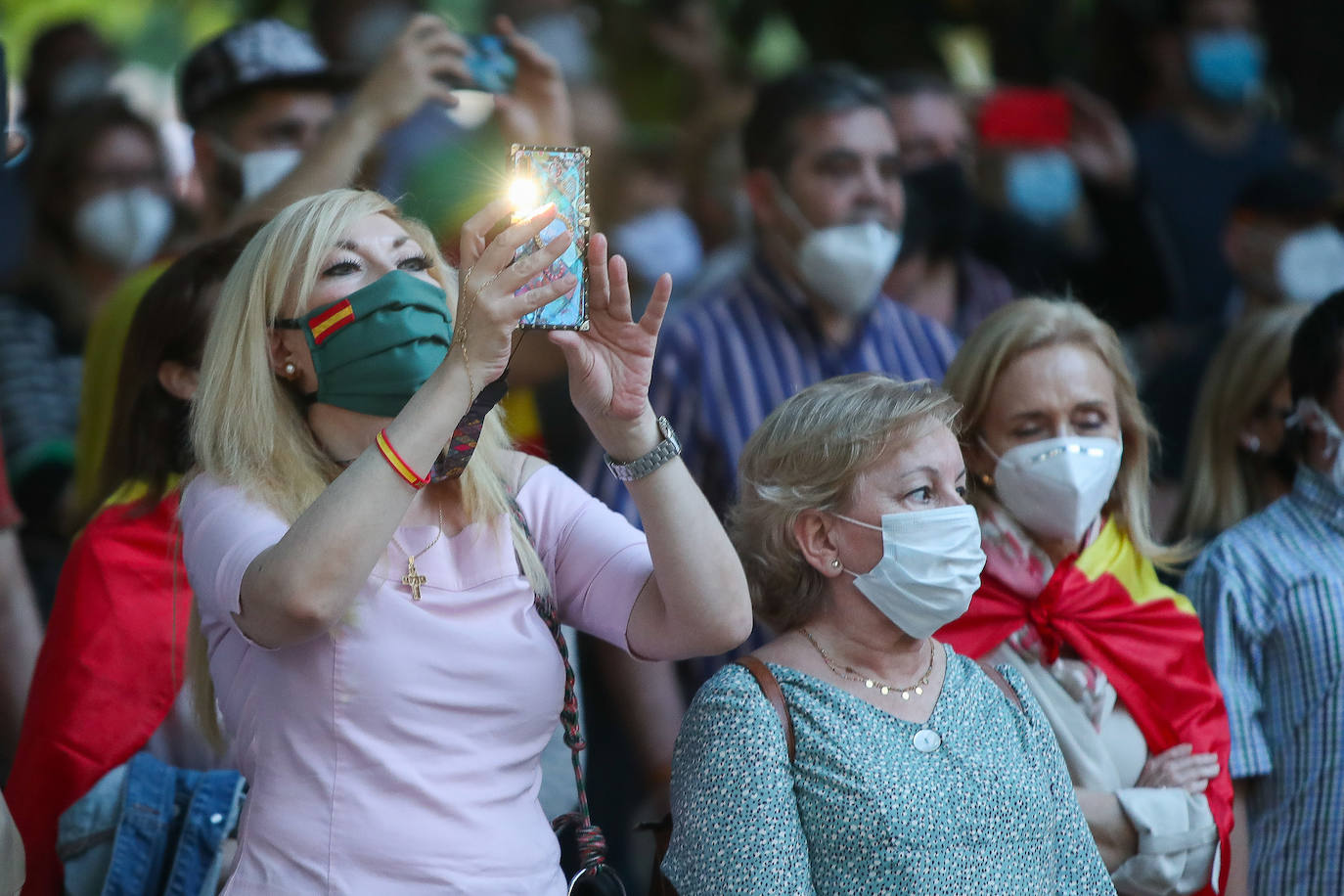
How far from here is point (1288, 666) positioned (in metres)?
3.60

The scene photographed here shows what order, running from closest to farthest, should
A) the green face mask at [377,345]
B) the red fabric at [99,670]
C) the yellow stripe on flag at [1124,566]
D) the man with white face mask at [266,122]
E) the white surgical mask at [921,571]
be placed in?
the green face mask at [377,345], the white surgical mask at [921,571], the red fabric at [99,670], the yellow stripe on flag at [1124,566], the man with white face mask at [266,122]

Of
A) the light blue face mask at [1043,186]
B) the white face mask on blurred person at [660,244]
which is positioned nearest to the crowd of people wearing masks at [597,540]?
the light blue face mask at [1043,186]

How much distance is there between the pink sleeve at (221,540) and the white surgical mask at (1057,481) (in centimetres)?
161

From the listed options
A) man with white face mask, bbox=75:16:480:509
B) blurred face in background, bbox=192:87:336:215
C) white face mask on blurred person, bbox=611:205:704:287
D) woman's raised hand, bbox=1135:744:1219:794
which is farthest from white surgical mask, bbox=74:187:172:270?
woman's raised hand, bbox=1135:744:1219:794

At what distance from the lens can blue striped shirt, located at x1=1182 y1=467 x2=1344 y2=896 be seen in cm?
353

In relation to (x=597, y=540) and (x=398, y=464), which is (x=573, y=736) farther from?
(x=398, y=464)

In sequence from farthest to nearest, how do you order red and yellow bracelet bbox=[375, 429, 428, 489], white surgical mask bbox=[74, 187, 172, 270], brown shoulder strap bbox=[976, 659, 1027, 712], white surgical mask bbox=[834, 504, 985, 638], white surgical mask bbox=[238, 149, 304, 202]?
1. white surgical mask bbox=[74, 187, 172, 270]
2. white surgical mask bbox=[238, 149, 304, 202]
3. brown shoulder strap bbox=[976, 659, 1027, 712]
4. white surgical mask bbox=[834, 504, 985, 638]
5. red and yellow bracelet bbox=[375, 429, 428, 489]

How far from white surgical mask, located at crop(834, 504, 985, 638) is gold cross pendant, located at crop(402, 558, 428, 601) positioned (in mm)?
793

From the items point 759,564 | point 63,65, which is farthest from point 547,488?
point 63,65

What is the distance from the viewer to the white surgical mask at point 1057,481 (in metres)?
3.41

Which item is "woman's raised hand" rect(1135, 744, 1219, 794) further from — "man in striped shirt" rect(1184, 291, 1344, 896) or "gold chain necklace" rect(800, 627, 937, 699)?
"gold chain necklace" rect(800, 627, 937, 699)

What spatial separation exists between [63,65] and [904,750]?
16.6ft

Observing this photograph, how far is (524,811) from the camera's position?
8.45 feet

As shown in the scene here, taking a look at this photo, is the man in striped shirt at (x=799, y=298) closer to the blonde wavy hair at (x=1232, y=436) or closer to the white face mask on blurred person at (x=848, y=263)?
the white face mask on blurred person at (x=848, y=263)
